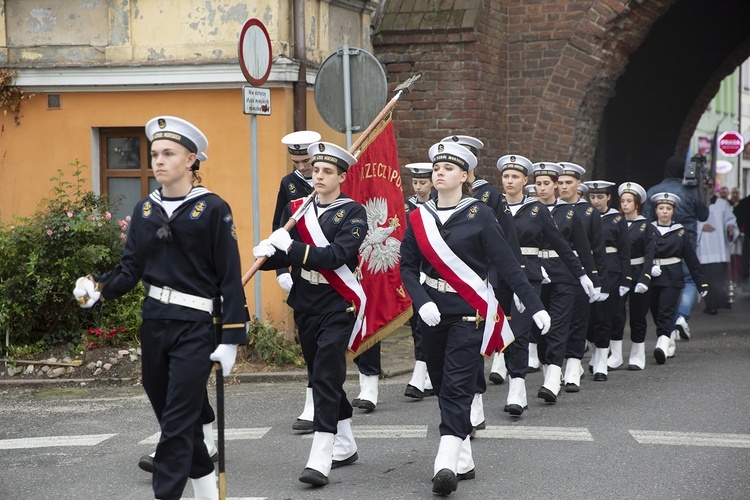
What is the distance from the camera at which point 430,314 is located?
632 cm

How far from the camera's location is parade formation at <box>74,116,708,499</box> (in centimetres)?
531

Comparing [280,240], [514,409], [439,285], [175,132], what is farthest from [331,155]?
[514,409]

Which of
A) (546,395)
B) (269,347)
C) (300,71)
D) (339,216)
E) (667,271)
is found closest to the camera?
A: (339,216)

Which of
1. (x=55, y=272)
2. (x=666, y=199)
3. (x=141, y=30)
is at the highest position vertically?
(x=141, y=30)

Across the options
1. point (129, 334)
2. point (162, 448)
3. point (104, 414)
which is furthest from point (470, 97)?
point (162, 448)

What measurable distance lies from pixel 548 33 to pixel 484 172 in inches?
82.5

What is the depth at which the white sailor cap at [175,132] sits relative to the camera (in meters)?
5.38

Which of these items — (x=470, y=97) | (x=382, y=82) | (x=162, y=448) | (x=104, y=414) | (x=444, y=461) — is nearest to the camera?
(x=162, y=448)

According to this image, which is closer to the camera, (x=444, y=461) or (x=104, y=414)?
(x=444, y=461)

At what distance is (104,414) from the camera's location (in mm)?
8727

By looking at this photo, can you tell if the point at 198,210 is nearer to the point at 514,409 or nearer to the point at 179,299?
the point at 179,299

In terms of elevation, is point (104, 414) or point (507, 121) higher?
point (507, 121)

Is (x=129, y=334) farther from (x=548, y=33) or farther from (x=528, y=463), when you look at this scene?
(x=548, y=33)

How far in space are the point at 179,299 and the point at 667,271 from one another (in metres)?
7.64
